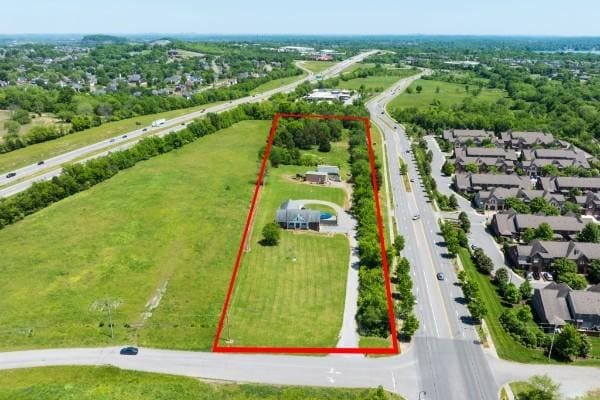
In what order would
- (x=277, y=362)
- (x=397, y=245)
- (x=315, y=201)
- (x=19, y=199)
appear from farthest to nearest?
(x=315, y=201), (x=19, y=199), (x=397, y=245), (x=277, y=362)

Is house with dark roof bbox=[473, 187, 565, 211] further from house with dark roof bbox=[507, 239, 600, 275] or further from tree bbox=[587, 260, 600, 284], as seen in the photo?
tree bbox=[587, 260, 600, 284]

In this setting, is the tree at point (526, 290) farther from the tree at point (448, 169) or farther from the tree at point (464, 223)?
the tree at point (448, 169)

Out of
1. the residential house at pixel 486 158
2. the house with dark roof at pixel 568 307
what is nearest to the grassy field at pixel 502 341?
the house with dark roof at pixel 568 307

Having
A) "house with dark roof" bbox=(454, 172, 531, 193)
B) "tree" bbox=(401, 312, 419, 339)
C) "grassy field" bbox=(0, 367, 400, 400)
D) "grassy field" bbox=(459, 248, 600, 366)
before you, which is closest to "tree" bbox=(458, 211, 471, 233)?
"grassy field" bbox=(459, 248, 600, 366)

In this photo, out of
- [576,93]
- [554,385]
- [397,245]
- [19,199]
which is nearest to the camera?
[554,385]

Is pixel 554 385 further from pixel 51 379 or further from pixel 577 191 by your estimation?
pixel 577 191

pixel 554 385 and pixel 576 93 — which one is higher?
pixel 576 93

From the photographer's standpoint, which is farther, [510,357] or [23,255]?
[23,255]

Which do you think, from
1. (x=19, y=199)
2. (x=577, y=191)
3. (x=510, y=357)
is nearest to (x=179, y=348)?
(x=510, y=357)
